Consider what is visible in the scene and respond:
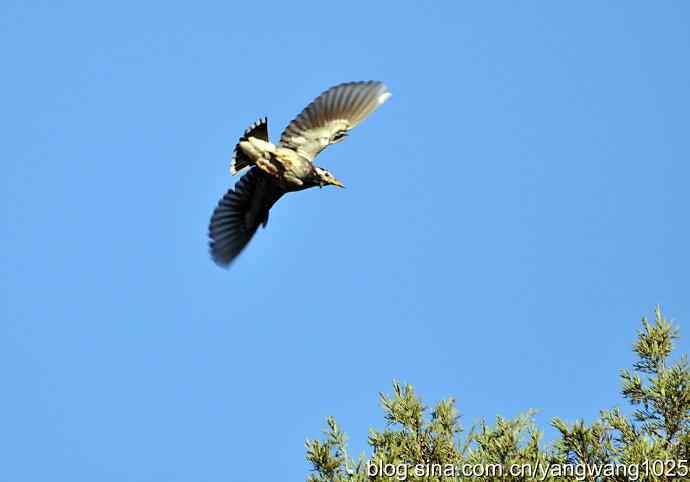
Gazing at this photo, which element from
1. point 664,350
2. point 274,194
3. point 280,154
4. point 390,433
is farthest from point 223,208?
point 664,350

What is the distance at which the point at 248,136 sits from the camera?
1395 cm

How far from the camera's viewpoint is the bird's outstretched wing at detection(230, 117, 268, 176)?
13961 millimetres

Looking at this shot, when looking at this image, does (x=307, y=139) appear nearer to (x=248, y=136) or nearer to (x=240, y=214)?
(x=248, y=136)

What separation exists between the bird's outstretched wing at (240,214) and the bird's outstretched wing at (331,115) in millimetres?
813

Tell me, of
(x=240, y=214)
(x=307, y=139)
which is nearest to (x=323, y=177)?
(x=307, y=139)

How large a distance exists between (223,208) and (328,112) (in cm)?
241

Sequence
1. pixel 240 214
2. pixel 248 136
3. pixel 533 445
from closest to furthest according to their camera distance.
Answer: pixel 533 445 → pixel 248 136 → pixel 240 214

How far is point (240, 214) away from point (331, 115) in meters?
2.28

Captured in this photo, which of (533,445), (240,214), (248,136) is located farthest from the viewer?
(240,214)

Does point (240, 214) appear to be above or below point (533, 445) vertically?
above

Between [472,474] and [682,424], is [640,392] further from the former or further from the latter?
[472,474]

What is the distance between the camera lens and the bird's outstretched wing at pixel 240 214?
49.9ft

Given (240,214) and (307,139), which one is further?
(240,214)

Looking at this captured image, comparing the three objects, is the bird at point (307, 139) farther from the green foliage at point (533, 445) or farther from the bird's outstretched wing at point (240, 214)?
the green foliage at point (533, 445)
